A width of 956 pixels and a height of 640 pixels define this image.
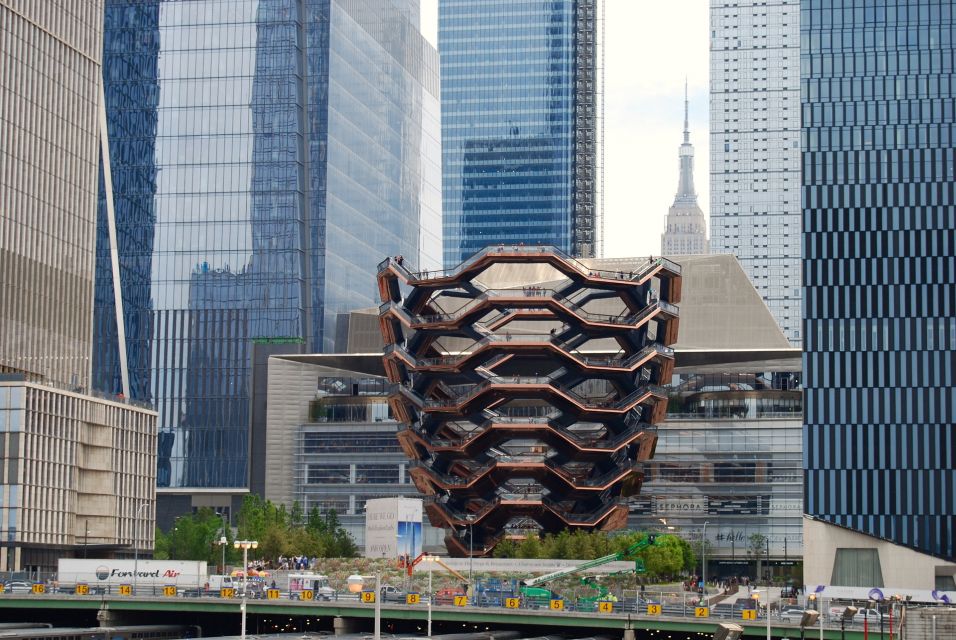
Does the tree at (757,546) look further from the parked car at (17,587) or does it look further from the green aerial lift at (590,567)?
the parked car at (17,587)

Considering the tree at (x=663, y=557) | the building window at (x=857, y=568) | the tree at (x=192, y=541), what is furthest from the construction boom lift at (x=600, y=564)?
the tree at (x=192, y=541)

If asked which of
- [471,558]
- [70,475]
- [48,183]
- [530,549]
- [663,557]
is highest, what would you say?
[48,183]

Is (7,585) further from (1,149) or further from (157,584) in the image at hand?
(1,149)

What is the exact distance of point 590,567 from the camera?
462 feet

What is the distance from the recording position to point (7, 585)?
11738 centimetres

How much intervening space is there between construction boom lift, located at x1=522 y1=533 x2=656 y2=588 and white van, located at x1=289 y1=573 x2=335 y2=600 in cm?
1484

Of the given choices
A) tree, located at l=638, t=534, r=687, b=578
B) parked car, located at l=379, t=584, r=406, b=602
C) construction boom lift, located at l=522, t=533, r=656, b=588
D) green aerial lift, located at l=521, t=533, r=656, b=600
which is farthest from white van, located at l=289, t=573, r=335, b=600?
tree, located at l=638, t=534, r=687, b=578

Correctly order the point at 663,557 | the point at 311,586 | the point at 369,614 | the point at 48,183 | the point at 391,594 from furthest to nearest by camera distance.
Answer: the point at 48,183
the point at 663,557
the point at 311,586
the point at 391,594
the point at 369,614

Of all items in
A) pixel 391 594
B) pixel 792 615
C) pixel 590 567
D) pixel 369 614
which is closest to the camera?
pixel 792 615

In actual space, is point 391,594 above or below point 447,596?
below

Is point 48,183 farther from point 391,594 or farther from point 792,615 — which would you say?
point 792,615

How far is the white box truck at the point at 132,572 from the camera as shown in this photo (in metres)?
124

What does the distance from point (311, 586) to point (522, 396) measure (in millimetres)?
37434

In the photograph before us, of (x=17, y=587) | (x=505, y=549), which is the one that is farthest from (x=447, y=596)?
(x=505, y=549)
